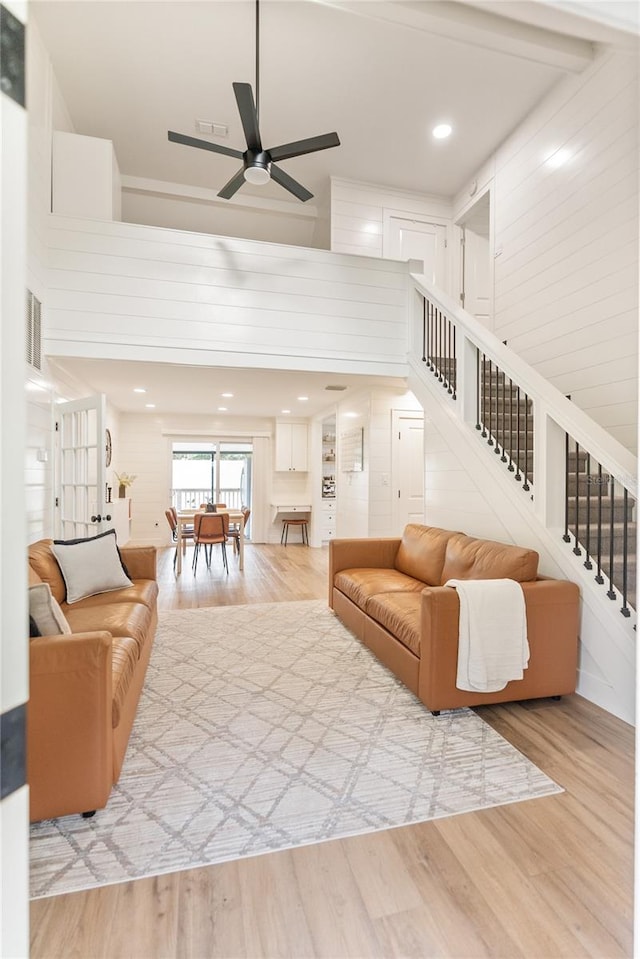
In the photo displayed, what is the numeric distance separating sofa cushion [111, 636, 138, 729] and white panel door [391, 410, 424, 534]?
4.09 meters

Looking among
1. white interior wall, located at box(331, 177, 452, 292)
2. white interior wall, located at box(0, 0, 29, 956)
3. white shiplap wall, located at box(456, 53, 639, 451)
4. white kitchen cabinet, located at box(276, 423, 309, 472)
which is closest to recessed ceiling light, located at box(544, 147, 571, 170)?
white shiplap wall, located at box(456, 53, 639, 451)

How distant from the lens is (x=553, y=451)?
2.96 m

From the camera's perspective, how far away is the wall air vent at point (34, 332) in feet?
11.4

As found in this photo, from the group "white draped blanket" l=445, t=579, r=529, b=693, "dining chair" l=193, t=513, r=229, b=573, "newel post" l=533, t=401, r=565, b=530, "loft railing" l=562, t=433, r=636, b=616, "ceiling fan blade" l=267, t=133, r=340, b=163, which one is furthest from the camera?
"dining chair" l=193, t=513, r=229, b=573

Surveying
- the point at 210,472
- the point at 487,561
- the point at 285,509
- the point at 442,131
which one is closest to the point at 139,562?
the point at 487,561

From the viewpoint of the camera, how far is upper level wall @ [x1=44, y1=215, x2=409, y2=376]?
3979mm

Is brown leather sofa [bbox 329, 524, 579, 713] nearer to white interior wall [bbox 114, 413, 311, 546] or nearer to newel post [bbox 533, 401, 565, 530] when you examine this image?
newel post [bbox 533, 401, 565, 530]

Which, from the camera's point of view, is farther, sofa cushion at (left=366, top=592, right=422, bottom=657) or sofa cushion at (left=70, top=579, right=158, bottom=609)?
sofa cushion at (left=70, top=579, right=158, bottom=609)

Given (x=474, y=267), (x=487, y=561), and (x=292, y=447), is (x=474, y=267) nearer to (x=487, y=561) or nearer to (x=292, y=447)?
(x=292, y=447)

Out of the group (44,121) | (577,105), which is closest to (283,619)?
(44,121)

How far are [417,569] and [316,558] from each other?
3.71 meters

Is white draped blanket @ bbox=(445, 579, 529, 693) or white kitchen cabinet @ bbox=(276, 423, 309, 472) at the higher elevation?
white kitchen cabinet @ bbox=(276, 423, 309, 472)

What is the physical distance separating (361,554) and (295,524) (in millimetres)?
5102

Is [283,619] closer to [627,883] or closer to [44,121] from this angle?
[627,883]
